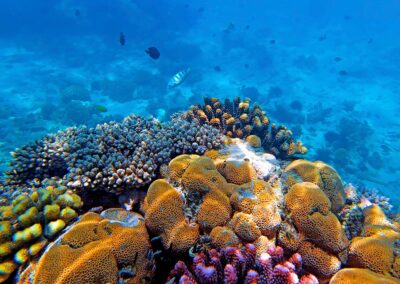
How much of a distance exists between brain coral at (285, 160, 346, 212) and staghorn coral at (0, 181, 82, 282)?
337 cm

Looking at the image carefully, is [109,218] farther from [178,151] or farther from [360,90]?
[360,90]

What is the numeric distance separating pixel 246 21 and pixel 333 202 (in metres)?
70.9

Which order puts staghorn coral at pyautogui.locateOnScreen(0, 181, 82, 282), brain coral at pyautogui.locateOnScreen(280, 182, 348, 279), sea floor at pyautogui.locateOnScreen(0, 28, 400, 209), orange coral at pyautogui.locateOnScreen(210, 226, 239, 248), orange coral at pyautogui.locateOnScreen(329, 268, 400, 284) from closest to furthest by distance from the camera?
orange coral at pyautogui.locateOnScreen(329, 268, 400, 284) < staghorn coral at pyautogui.locateOnScreen(0, 181, 82, 282) < orange coral at pyautogui.locateOnScreen(210, 226, 239, 248) < brain coral at pyautogui.locateOnScreen(280, 182, 348, 279) < sea floor at pyautogui.locateOnScreen(0, 28, 400, 209)

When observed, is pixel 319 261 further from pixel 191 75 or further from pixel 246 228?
pixel 191 75

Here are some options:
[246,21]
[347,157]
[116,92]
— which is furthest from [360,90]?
[246,21]

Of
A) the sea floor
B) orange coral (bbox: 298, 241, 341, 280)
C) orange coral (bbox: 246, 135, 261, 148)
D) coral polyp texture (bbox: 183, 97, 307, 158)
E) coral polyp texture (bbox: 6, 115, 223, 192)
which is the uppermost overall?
the sea floor

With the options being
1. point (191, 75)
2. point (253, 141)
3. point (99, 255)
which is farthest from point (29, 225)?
point (191, 75)

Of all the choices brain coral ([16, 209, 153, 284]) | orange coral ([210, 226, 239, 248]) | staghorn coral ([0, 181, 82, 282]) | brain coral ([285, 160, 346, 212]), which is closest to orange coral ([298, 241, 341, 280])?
orange coral ([210, 226, 239, 248])

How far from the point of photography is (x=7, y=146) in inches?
588

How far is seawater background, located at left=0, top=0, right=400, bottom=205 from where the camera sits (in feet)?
64.1

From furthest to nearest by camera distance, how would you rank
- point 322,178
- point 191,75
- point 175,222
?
1. point 191,75
2. point 322,178
3. point 175,222

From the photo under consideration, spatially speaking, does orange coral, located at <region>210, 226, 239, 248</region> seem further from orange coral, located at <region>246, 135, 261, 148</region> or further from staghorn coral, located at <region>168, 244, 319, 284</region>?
orange coral, located at <region>246, 135, 261, 148</region>

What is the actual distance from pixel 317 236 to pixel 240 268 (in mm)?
1172

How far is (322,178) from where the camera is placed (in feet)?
13.1
